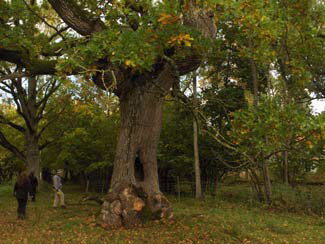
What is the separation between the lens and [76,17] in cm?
1058

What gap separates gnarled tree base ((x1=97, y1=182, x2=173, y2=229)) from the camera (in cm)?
969

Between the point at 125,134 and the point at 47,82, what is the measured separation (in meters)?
Answer: 16.1

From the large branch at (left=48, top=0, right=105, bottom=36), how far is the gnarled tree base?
201 inches

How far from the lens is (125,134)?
10461mm

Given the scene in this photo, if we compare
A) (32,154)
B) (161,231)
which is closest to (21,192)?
(161,231)

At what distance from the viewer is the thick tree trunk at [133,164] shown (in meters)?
9.79

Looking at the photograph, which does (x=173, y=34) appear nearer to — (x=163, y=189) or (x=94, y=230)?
(x=94, y=230)

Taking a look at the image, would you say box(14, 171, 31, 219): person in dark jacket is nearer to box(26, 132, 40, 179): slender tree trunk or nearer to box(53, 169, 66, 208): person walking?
box(53, 169, 66, 208): person walking

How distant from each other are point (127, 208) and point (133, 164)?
1362mm

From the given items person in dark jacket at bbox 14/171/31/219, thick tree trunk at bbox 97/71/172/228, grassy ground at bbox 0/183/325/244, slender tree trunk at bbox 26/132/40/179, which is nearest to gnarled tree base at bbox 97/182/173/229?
thick tree trunk at bbox 97/71/172/228

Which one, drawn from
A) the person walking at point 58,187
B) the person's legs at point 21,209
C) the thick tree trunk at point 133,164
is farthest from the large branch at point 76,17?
the person walking at point 58,187

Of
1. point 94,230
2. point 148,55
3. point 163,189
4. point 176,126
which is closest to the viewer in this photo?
point 148,55

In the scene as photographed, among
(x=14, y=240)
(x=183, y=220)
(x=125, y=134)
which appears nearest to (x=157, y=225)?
(x=183, y=220)

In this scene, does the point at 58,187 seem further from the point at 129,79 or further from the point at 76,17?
the point at 76,17
